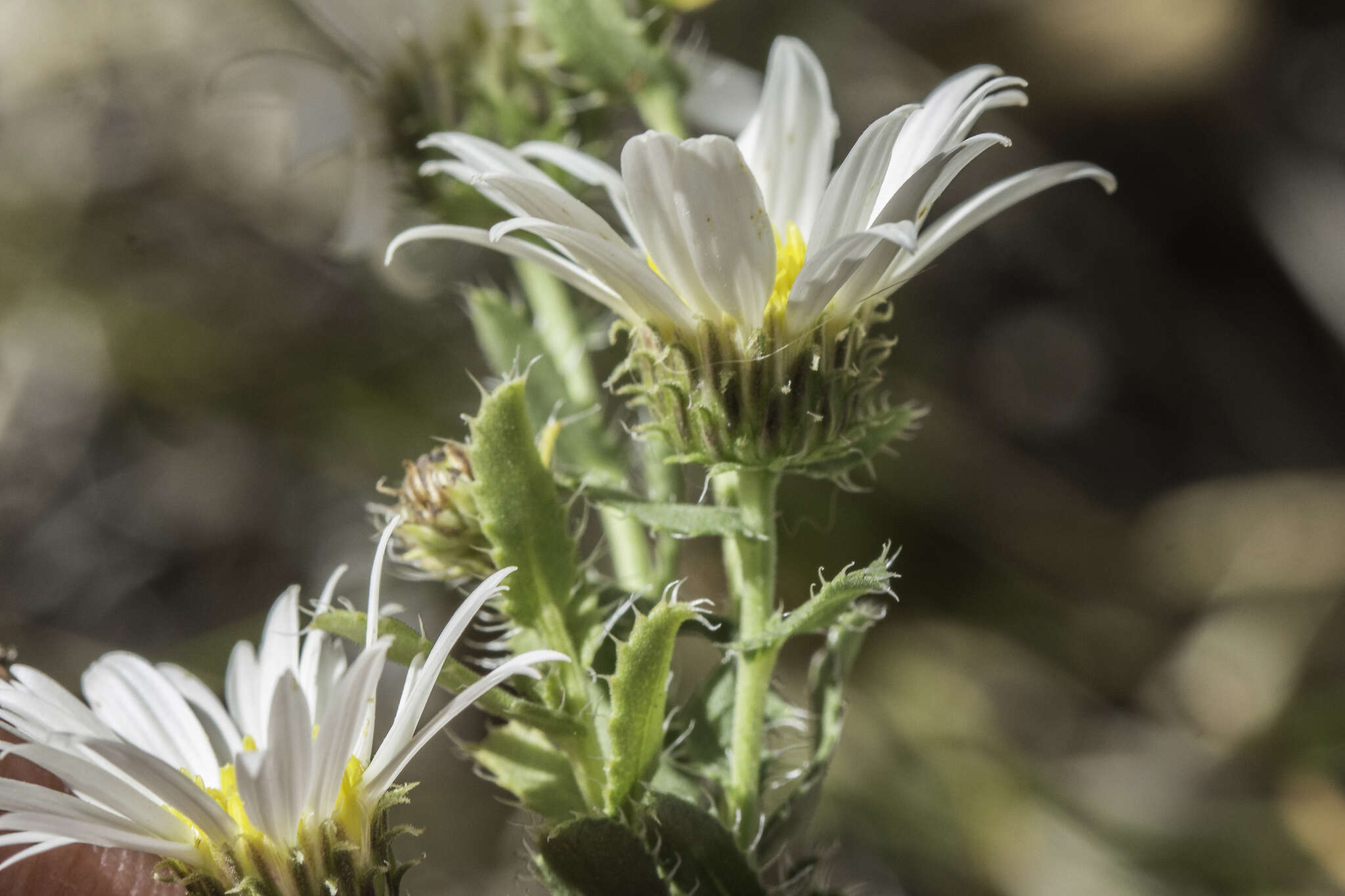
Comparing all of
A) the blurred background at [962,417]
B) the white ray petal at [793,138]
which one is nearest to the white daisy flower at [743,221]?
the white ray petal at [793,138]

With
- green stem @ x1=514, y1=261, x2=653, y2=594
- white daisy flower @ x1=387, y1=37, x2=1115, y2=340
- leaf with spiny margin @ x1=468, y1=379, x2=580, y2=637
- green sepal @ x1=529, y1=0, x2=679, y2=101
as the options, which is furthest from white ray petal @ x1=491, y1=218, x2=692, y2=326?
green sepal @ x1=529, y1=0, x2=679, y2=101

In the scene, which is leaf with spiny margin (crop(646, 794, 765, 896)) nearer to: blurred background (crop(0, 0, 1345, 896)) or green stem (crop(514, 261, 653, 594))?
green stem (crop(514, 261, 653, 594))

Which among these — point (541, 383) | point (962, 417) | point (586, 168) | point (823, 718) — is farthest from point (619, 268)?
point (962, 417)

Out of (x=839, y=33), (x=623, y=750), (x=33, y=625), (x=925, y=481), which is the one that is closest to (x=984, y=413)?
(x=925, y=481)

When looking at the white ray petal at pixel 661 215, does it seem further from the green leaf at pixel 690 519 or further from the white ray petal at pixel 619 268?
the green leaf at pixel 690 519

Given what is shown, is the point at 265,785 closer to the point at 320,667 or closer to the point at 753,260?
the point at 320,667

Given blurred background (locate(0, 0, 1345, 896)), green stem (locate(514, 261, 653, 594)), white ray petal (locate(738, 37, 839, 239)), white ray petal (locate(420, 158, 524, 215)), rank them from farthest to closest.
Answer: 1. blurred background (locate(0, 0, 1345, 896))
2. green stem (locate(514, 261, 653, 594))
3. white ray petal (locate(738, 37, 839, 239))
4. white ray petal (locate(420, 158, 524, 215))
